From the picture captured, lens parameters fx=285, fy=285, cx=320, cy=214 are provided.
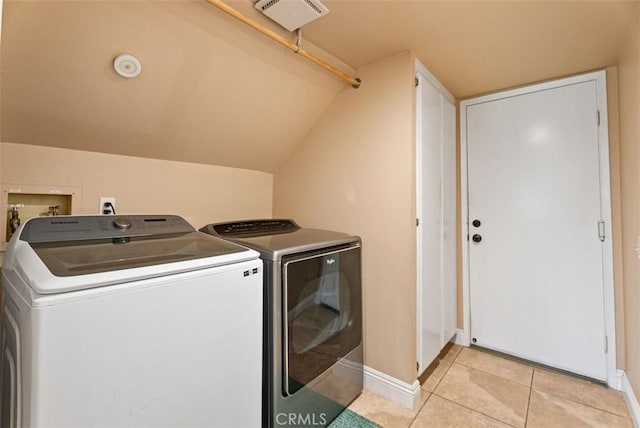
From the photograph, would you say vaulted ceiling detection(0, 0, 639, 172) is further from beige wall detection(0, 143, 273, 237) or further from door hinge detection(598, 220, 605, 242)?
door hinge detection(598, 220, 605, 242)

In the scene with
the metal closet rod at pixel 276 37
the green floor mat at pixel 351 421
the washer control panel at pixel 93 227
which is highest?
the metal closet rod at pixel 276 37

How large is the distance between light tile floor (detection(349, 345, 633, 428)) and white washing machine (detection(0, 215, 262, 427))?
0.97 metres

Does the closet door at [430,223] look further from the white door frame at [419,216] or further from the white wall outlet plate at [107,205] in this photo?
the white wall outlet plate at [107,205]

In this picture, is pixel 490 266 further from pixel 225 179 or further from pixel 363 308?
pixel 225 179

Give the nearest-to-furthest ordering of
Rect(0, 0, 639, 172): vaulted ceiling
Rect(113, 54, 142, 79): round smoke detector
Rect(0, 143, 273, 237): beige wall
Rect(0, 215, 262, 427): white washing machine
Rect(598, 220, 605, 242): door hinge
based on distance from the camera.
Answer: Rect(0, 215, 262, 427): white washing machine → Rect(0, 0, 639, 172): vaulted ceiling → Rect(113, 54, 142, 79): round smoke detector → Rect(0, 143, 273, 237): beige wall → Rect(598, 220, 605, 242): door hinge

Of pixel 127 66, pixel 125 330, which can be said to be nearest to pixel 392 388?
pixel 125 330

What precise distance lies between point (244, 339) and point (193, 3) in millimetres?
1478

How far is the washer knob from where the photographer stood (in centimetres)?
132

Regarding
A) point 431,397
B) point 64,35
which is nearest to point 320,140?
point 64,35

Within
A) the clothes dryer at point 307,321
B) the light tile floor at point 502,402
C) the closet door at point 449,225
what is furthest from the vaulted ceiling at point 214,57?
the light tile floor at point 502,402

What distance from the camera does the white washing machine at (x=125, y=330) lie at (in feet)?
2.29

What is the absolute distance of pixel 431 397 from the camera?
5.99ft

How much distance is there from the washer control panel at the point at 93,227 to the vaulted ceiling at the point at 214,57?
569 mm

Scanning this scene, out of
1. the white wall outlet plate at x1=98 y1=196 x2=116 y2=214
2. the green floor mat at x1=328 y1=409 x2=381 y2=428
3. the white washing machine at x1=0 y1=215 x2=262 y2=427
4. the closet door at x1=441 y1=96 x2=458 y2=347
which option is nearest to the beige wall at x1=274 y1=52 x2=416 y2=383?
the green floor mat at x1=328 y1=409 x2=381 y2=428
